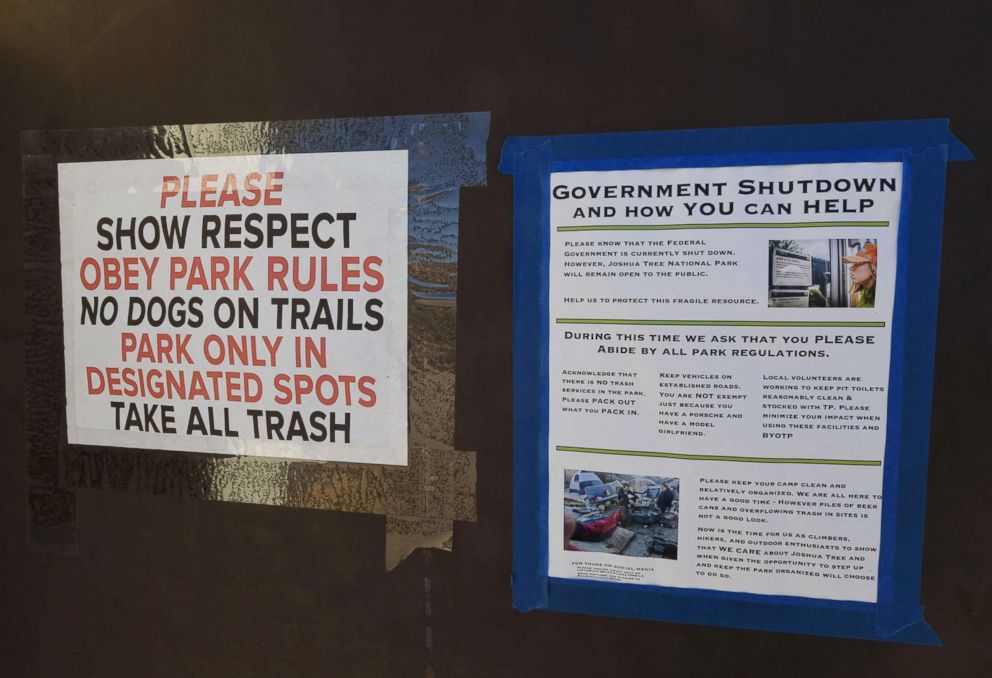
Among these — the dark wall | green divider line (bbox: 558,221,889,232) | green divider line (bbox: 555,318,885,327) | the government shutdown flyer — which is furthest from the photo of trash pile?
green divider line (bbox: 558,221,889,232)

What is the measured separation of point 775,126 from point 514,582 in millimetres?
738

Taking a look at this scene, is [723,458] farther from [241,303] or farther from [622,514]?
[241,303]

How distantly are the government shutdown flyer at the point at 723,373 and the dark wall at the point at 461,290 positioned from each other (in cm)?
8

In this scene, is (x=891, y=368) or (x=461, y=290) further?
(x=461, y=290)

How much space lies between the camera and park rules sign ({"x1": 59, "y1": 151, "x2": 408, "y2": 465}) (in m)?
0.88

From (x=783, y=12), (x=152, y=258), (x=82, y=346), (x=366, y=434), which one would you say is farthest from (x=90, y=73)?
(x=783, y=12)

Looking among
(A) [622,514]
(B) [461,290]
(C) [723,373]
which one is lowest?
(A) [622,514]

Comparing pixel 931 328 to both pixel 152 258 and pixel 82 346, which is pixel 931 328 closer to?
pixel 152 258

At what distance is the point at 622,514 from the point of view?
839mm

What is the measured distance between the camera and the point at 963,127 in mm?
754

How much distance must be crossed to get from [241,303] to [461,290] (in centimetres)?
34

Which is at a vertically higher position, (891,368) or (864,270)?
(864,270)

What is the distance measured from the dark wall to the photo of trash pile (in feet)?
0.34

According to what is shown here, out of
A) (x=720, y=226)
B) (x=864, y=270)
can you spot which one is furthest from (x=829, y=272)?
(x=720, y=226)
